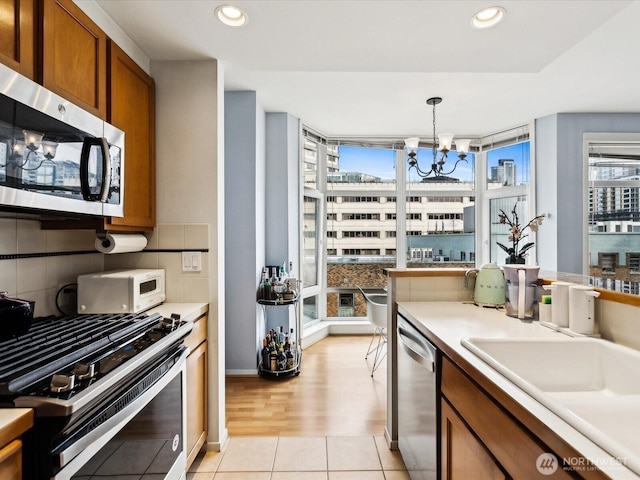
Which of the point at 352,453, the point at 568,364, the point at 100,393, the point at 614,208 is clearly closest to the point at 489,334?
the point at 568,364

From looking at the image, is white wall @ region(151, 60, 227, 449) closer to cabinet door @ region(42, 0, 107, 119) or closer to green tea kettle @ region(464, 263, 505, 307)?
cabinet door @ region(42, 0, 107, 119)

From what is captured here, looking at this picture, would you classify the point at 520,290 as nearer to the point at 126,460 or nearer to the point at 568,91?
the point at 126,460

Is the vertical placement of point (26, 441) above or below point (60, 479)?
above

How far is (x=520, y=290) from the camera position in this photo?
66.0 inches

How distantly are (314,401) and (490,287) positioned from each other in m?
1.61

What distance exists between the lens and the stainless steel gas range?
0.85 metres

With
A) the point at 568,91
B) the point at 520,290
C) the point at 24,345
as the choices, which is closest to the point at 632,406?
the point at 520,290

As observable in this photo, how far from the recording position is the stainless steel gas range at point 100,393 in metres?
0.85

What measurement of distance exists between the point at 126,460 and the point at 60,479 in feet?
1.06

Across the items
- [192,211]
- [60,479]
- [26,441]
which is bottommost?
[60,479]

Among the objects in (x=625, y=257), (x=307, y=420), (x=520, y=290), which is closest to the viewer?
(x=520, y=290)

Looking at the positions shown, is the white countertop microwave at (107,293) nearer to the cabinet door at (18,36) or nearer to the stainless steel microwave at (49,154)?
the stainless steel microwave at (49,154)

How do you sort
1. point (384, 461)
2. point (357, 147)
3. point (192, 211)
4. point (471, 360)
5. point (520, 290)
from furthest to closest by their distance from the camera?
point (357, 147)
point (192, 211)
point (384, 461)
point (520, 290)
point (471, 360)

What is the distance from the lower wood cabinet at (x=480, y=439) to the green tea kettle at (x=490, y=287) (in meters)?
0.73
